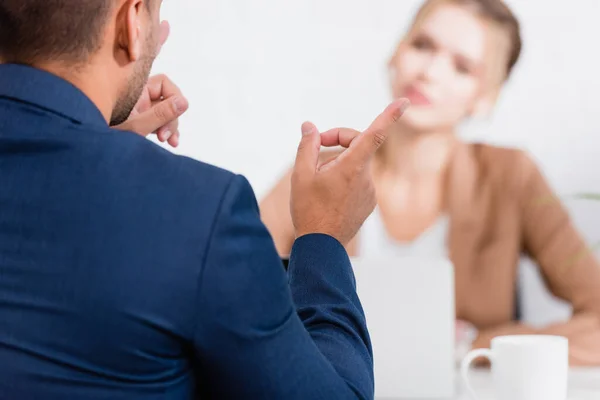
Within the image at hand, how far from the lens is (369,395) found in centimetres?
75

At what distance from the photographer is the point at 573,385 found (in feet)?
4.59

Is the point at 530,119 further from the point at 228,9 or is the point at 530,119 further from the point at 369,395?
the point at 369,395

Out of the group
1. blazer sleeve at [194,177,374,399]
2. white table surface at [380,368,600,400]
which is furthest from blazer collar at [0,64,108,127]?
white table surface at [380,368,600,400]

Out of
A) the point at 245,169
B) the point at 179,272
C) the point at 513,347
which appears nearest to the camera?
the point at 179,272

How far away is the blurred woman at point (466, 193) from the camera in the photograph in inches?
92.1

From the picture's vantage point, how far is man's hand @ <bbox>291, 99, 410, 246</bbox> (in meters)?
0.86

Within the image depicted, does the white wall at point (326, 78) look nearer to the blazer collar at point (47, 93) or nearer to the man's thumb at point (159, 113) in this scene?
the man's thumb at point (159, 113)

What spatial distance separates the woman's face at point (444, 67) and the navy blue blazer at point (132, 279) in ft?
6.19

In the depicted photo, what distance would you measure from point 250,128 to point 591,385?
135cm

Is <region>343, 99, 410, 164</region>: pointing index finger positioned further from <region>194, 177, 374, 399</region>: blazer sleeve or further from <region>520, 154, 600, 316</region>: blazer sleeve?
<region>520, 154, 600, 316</region>: blazer sleeve

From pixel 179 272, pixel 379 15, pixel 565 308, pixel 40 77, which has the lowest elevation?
pixel 565 308

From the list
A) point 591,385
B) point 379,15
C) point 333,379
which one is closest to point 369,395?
point 333,379

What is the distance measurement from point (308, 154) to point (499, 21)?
1.76m

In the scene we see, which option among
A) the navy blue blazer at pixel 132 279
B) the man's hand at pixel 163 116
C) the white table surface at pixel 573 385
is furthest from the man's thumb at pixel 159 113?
the white table surface at pixel 573 385
